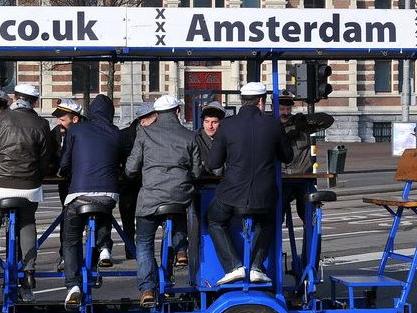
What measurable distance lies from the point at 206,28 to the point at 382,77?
47.7 metres

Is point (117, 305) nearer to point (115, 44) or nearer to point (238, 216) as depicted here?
point (238, 216)

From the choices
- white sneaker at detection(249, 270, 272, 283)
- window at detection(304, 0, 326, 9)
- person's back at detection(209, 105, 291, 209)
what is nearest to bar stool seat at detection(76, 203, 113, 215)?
person's back at detection(209, 105, 291, 209)

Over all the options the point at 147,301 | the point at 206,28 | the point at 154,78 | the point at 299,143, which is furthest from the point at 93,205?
the point at 154,78

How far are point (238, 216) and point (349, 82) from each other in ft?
152

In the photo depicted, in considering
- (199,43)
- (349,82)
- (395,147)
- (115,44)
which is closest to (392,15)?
(199,43)

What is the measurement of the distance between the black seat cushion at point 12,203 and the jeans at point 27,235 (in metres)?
0.10

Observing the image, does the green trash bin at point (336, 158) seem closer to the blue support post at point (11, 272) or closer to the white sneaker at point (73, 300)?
the blue support post at point (11, 272)

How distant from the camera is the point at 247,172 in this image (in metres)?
8.16

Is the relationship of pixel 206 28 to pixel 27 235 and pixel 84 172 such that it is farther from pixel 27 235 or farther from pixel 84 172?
pixel 27 235

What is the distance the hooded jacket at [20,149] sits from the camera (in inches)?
338

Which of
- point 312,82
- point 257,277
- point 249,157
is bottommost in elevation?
point 257,277

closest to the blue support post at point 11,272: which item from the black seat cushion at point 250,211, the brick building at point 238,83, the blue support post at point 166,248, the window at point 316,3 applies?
the blue support post at point 166,248

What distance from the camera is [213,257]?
8461 millimetres

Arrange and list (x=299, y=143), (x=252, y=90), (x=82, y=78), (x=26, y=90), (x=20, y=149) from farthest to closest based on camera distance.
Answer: (x=82, y=78), (x=299, y=143), (x=26, y=90), (x=20, y=149), (x=252, y=90)
